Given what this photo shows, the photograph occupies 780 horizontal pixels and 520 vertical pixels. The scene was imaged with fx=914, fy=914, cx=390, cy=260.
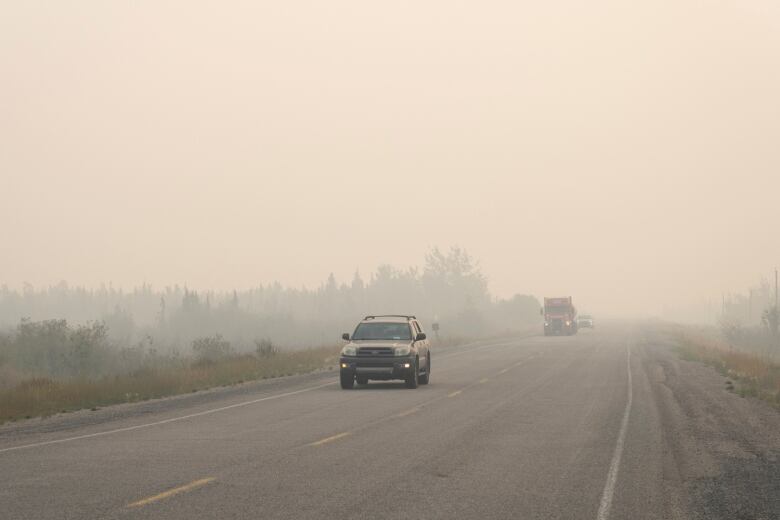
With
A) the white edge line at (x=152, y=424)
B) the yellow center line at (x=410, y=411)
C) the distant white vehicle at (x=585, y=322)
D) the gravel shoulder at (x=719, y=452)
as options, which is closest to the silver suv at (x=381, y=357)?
the white edge line at (x=152, y=424)

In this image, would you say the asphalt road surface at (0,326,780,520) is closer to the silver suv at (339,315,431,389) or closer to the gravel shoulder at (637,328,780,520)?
the gravel shoulder at (637,328,780,520)

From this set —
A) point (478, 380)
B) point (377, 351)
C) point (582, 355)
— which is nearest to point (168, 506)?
point (377, 351)

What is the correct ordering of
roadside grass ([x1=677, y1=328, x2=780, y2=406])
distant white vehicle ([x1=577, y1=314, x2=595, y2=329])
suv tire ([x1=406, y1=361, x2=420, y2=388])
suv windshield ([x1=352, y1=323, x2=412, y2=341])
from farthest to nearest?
distant white vehicle ([x1=577, y1=314, x2=595, y2=329]) < suv windshield ([x1=352, y1=323, x2=412, y2=341]) < suv tire ([x1=406, y1=361, x2=420, y2=388]) < roadside grass ([x1=677, y1=328, x2=780, y2=406])

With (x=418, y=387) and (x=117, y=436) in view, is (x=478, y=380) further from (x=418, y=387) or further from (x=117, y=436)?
(x=117, y=436)

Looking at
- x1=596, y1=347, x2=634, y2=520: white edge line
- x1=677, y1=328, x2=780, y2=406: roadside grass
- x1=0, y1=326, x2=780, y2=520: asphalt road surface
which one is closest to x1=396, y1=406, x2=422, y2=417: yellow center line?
x1=0, y1=326, x2=780, y2=520: asphalt road surface

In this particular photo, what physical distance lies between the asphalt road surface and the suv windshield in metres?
2.58

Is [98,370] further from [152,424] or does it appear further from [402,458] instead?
[402,458]

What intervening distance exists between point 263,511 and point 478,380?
2053 centimetres

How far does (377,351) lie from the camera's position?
81.9ft

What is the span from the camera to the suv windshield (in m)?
25.9

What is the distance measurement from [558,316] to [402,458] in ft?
241

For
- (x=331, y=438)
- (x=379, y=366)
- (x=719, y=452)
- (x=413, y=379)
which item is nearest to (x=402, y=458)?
(x=331, y=438)

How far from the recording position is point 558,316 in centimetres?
8400

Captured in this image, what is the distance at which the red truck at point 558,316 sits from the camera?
8400 centimetres
